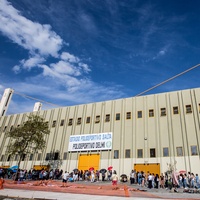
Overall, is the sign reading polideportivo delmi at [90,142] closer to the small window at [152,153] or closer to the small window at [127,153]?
the small window at [127,153]

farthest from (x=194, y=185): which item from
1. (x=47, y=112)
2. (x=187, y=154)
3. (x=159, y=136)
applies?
(x=47, y=112)

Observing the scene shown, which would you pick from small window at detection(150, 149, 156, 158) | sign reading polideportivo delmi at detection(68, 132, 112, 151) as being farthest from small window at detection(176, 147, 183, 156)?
sign reading polideportivo delmi at detection(68, 132, 112, 151)

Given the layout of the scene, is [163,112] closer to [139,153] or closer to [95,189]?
[139,153]

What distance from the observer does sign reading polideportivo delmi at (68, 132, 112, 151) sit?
91.2ft

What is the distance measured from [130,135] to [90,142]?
622cm

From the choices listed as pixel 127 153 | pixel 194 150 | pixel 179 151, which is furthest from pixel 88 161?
pixel 194 150

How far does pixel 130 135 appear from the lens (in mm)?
26891

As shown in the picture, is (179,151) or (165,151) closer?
(179,151)

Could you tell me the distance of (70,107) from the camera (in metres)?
33.9

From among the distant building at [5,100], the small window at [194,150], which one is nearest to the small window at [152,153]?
the small window at [194,150]

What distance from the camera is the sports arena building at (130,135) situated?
23.7 m

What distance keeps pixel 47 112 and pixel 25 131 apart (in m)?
9.92

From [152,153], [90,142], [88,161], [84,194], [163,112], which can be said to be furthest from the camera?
[90,142]

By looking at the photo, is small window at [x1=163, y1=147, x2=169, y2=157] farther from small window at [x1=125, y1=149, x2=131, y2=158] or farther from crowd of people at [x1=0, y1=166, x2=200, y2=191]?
Answer: small window at [x1=125, y1=149, x2=131, y2=158]
